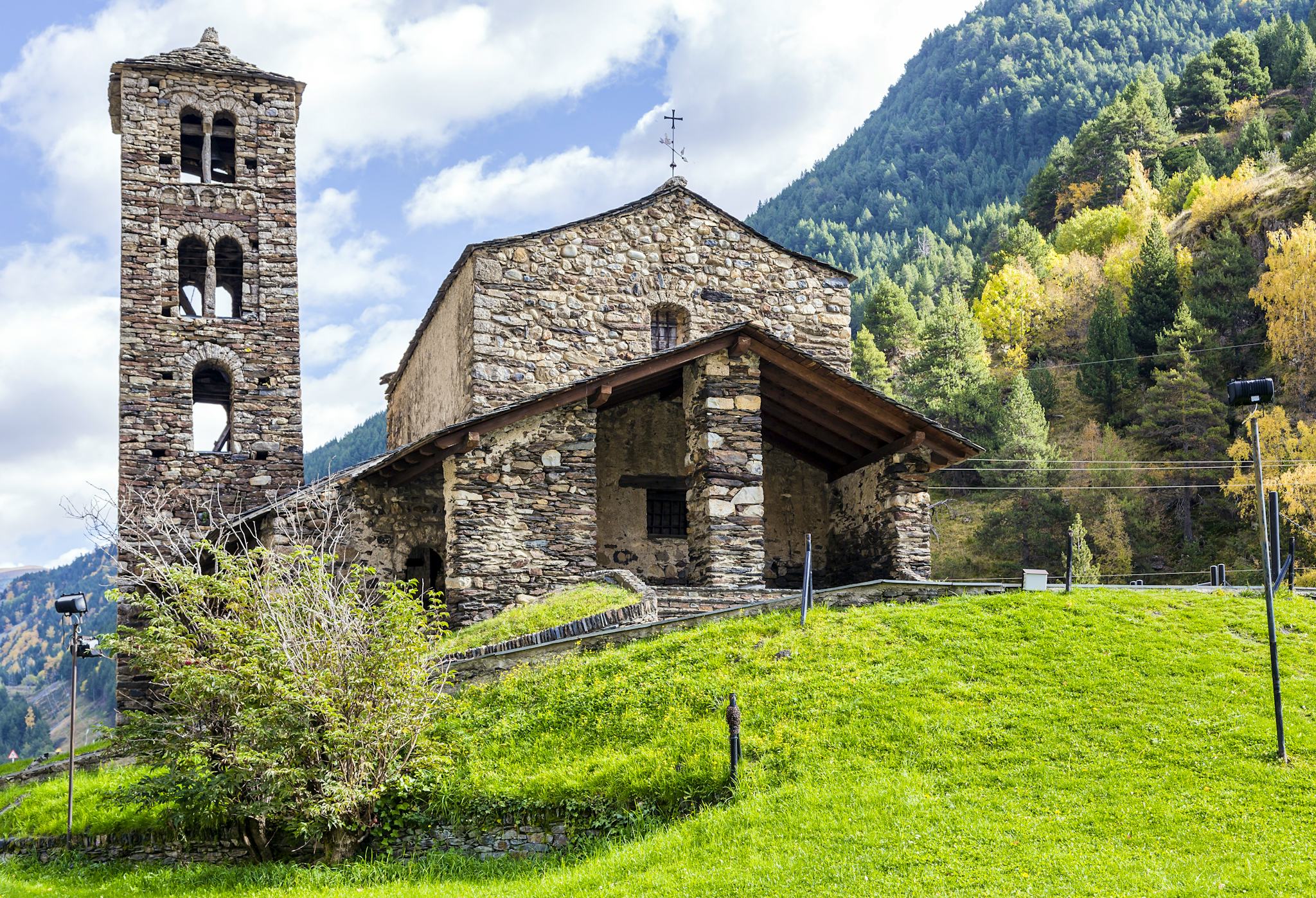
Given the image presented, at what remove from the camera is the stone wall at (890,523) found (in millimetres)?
19000

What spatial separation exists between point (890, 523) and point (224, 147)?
17.0 meters

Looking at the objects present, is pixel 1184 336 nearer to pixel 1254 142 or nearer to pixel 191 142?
pixel 1254 142

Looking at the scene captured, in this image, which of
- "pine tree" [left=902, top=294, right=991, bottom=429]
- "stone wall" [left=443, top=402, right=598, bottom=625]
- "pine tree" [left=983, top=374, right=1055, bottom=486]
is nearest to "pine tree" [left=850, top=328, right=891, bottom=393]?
"pine tree" [left=902, top=294, right=991, bottom=429]

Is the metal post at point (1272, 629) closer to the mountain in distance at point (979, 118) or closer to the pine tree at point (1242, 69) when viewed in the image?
the pine tree at point (1242, 69)

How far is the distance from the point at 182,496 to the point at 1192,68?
7727 centimetres

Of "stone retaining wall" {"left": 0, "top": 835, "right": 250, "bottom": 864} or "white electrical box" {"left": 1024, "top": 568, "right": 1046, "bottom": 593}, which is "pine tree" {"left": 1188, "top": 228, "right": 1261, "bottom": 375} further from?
"stone retaining wall" {"left": 0, "top": 835, "right": 250, "bottom": 864}

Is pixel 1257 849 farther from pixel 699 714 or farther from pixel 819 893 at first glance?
pixel 699 714

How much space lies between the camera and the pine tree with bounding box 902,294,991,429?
52656 mm

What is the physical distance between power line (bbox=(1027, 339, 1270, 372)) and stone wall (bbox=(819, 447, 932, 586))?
110ft

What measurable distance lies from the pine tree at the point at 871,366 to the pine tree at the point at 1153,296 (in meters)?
11.3

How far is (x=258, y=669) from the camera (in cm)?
1216

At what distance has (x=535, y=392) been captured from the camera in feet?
70.6

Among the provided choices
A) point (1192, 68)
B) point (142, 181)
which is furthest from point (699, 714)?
point (1192, 68)

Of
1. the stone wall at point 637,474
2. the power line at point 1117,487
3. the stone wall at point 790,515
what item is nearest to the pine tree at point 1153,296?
the power line at point 1117,487
